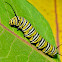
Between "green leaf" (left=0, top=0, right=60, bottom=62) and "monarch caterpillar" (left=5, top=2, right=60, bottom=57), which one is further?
"monarch caterpillar" (left=5, top=2, right=60, bottom=57)

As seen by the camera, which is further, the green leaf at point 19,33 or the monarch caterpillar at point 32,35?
the monarch caterpillar at point 32,35

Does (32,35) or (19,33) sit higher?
(32,35)

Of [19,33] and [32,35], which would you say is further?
[32,35]

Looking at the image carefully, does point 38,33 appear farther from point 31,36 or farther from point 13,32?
point 13,32
